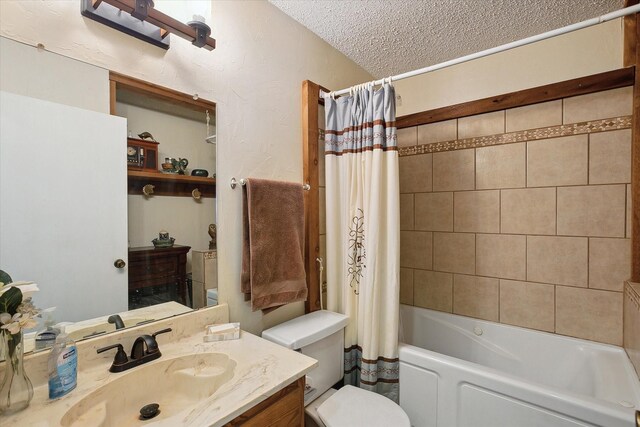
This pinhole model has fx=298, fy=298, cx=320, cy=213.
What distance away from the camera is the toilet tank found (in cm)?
142

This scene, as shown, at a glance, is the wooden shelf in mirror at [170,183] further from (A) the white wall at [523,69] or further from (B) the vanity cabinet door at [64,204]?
(A) the white wall at [523,69]

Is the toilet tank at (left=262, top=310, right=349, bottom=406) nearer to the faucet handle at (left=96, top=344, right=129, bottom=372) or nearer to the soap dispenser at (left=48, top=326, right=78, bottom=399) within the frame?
the faucet handle at (left=96, top=344, right=129, bottom=372)

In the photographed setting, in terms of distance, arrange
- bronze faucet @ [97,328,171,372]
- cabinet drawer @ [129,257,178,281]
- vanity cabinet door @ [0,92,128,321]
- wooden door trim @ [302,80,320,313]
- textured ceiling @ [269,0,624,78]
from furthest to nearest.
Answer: wooden door trim @ [302,80,320,313]
textured ceiling @ [269,0,624,78]
cabinet drawer @ [129,257,178,281]
bronze faucet @ [97,328,171,372]
vanity cabinet door @ [0,92,128,321]

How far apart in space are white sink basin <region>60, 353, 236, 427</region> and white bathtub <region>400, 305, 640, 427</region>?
1014 millimetres

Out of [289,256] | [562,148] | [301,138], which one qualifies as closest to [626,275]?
[562,148]

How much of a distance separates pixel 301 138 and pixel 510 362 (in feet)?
6.38

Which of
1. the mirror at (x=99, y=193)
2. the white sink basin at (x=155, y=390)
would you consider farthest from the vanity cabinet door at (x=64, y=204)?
the white sink basin at (x=155, y=390)

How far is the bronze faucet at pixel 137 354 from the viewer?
961 mm

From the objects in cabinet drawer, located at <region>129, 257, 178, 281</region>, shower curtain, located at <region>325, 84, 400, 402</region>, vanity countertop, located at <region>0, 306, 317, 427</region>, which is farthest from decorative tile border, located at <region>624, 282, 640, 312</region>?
cabinet drawer, located at <region>129, 257, 178, 281</region>

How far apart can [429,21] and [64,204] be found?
1.99m

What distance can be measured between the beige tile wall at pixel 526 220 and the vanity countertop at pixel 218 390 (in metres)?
1.56

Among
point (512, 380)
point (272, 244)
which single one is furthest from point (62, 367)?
point (512, 380)

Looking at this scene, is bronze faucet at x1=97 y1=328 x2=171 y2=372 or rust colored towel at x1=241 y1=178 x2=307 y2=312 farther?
rust colored towel at x1=241 y1=178 x2=307 y2=312

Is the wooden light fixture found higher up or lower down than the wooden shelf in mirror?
higher up
